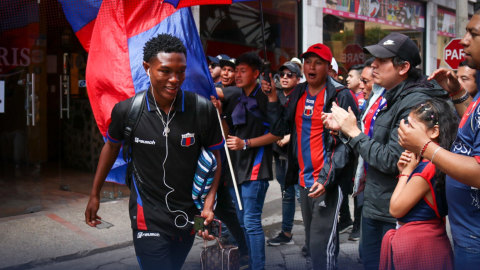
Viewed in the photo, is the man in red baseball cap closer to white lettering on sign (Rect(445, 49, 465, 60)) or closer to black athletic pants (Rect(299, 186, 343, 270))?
black athletic pants (Rect(299, 186, 343, 270))

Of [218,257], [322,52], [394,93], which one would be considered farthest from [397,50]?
[218,257]

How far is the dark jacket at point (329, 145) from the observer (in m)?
3.87

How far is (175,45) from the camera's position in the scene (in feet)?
9.71

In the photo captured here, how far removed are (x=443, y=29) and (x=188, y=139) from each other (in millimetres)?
13937

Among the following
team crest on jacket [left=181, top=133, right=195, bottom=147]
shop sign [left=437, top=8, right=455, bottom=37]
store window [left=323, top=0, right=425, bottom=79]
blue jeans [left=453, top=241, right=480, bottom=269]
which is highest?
shop sign [left=437, top=8, right=455, bottom=37]

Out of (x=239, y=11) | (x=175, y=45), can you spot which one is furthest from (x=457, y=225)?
(x=239, y=11)

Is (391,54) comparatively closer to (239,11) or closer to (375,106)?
(375,106)

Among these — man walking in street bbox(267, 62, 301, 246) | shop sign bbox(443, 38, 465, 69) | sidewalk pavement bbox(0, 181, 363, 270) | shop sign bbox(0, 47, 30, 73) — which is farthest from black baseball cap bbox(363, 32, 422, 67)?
shop sign bbox(443, 38, 465, 69)

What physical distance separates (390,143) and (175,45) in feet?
5.10

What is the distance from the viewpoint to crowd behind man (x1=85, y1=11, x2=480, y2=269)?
8.04 feet

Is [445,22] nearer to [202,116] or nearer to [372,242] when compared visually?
[372,242]

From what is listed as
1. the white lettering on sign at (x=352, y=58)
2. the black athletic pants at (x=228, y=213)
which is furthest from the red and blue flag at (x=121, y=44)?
the white lettering on sign at (x=352, y=58)

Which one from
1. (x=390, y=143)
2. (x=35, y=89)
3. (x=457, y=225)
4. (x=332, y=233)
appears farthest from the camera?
(x=35, y=89)

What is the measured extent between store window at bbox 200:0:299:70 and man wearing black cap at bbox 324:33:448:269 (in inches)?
211
